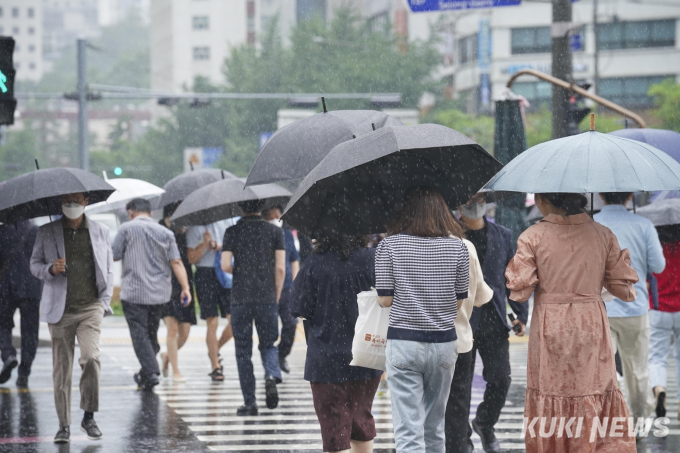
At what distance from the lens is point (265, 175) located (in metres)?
7.82

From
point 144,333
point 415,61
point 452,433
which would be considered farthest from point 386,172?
point 415,61

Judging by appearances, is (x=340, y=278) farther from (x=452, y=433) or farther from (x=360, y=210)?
(x=452, y=433)

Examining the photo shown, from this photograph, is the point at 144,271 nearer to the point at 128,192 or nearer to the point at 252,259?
the point at 128,192

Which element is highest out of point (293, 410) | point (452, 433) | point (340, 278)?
point (340, 278)

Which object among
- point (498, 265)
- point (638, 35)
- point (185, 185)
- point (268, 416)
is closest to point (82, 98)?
point (185, 185)

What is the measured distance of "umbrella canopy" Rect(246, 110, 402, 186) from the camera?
769 centimetres

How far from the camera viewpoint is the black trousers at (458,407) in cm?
668

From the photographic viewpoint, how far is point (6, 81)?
888 centimetres

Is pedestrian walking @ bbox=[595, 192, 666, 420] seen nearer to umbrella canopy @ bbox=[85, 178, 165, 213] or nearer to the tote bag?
the tote bag

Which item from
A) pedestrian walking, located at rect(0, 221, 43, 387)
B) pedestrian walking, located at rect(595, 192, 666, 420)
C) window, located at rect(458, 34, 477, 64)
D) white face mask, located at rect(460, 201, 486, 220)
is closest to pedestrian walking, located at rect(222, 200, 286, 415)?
white face mask, located at rect(460, 201, 486, 220)

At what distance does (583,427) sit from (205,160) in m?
52.8

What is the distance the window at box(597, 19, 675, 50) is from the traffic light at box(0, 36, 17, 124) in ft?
176

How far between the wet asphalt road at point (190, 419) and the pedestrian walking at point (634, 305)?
0.44 m

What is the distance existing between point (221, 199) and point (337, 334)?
3863 millimetres
